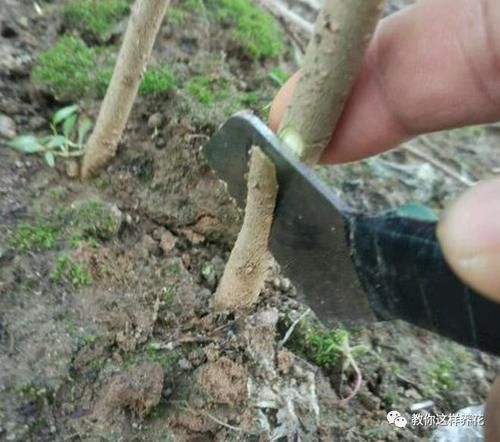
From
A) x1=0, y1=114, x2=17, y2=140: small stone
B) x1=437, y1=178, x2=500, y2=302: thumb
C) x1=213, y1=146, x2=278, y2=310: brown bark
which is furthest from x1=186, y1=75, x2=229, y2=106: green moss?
x1=437, y1=178, x2=500, y2=302: thumb

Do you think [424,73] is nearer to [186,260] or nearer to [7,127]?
[186,260]

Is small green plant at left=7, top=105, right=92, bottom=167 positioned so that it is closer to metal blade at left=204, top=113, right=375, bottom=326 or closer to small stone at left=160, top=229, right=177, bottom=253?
small stone at left=160, top=229, right=177, bottom=253

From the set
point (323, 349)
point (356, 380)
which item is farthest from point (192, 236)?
point (356, 380)

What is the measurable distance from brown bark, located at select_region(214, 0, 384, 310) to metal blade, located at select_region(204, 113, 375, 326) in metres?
0.04

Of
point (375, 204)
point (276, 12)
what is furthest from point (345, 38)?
point (276, 12)

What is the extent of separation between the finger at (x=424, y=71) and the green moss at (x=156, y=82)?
597 millimetres

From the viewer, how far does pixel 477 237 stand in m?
1.04

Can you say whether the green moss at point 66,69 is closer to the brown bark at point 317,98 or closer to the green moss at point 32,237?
the green moss at point 32,237

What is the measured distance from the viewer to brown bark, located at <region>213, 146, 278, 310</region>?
1.34 metres

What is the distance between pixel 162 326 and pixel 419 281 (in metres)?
0.72

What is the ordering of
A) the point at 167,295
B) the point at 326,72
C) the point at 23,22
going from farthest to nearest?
the point at 23,22 < the point at 167,295 < the point at 326,72

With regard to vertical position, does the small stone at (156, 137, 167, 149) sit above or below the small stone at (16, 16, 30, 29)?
below

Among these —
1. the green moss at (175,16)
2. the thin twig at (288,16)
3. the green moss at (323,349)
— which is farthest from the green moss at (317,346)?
the thin twig at (288,16)

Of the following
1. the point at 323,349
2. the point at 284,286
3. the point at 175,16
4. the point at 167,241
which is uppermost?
the point at 175,16
